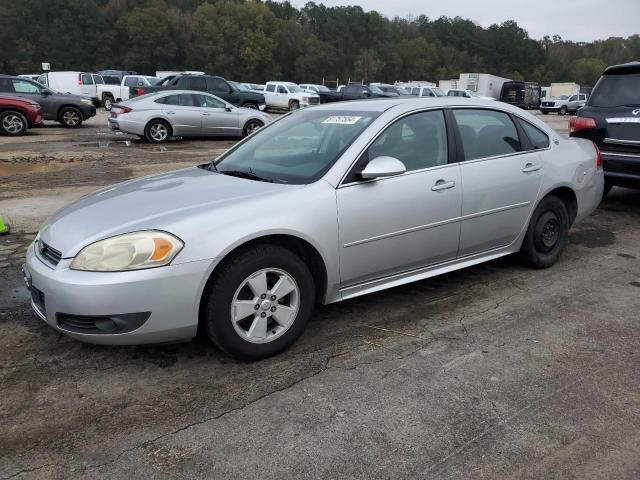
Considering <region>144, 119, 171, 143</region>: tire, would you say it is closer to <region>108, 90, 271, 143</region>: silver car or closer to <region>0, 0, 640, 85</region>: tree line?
<region>108, 90, 271, 143</region>: silver car

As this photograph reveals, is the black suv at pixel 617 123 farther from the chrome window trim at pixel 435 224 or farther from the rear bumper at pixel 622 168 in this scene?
the chrome window trim at pixel 435 224

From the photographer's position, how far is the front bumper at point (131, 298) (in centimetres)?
282

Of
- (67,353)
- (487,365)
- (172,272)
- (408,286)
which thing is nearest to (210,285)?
(172,272)

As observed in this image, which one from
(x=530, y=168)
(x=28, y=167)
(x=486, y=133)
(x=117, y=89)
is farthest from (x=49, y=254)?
(x=117, y=89)

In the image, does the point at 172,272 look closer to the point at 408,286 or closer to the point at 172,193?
the point at 172,193

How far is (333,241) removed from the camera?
3412 millimetres

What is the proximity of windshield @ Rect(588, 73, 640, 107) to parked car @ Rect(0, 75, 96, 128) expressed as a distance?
1562 cm

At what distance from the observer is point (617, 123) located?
6.56 metres

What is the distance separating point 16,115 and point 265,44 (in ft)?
271

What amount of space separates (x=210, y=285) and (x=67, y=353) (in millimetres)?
1074

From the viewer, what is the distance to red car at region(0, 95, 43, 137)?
1499 cm

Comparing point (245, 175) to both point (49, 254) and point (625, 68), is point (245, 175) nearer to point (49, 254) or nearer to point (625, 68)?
point (49, 254)

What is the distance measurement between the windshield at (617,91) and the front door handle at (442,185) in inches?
154

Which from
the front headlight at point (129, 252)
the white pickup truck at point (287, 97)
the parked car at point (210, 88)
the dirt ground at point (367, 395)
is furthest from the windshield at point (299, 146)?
the white pickup truck at point (287, 97)
